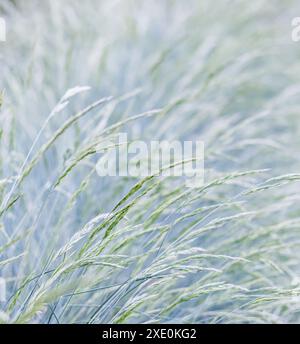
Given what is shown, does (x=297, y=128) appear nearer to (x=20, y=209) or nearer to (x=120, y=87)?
(x=120, y=87)

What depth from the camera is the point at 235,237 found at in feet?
4.87

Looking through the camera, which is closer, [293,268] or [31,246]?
[31,246]

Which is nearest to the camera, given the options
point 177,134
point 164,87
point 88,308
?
point 88,308

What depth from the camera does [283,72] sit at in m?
2.26

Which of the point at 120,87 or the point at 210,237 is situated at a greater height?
the point at 120,87

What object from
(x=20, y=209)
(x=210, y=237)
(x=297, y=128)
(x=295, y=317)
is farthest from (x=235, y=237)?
(x=297, y=128)

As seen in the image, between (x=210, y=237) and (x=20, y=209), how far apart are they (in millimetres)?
418

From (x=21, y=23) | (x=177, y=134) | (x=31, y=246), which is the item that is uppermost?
(x=21, y=23)

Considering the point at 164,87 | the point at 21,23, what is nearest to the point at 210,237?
the point at 164,87

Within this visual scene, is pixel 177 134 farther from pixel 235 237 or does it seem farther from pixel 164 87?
pixel 235 237
